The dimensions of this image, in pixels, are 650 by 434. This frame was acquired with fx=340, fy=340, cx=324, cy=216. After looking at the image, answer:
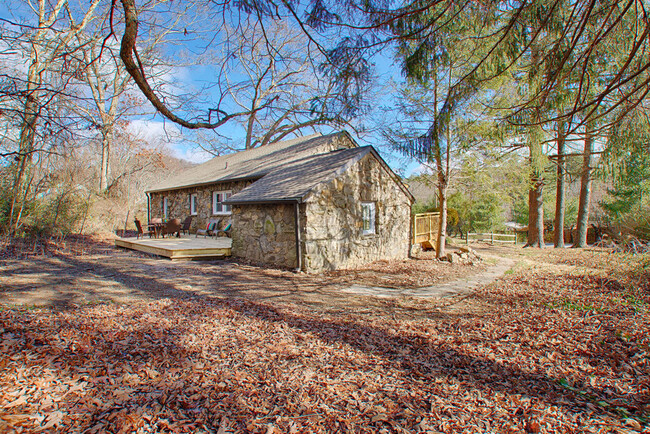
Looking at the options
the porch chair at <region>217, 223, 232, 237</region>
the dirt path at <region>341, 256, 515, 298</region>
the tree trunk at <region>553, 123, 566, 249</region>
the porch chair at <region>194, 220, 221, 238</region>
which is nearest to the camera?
the dirt path at <region>341, 256, 515, 298</region>

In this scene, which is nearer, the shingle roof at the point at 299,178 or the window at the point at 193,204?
the shingle roof at the point at 299,178

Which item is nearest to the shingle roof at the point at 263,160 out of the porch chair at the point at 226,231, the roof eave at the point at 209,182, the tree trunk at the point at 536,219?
the roof eave at the point at 209,182

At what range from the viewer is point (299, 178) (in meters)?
9.98

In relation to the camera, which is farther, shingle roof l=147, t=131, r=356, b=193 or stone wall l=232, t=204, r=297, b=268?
shingle roof l=147, t=131, r=356, b=193

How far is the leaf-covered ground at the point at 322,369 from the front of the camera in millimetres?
2490

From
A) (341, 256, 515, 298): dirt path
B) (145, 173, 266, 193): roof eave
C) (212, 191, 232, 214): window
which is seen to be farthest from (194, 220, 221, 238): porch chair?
(341, 256, 515, 298): dirt path

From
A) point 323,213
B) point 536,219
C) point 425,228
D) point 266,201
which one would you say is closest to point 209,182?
point 266,201

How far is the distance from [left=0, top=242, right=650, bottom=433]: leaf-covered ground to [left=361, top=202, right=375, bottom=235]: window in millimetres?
5145

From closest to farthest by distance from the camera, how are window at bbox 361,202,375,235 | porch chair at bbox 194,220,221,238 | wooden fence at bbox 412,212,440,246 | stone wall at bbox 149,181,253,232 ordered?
window at bbox 361,202,375,235 < wooden fence at bbox 412,212,440,246 < stone wall at bbox 149,181,253,232 < porch chair at bbox 194,220,221,238

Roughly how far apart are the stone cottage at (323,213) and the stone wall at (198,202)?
2.79 feet

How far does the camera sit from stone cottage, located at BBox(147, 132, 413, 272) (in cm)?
874

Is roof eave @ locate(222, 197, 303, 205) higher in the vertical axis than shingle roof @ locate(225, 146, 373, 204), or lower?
lower

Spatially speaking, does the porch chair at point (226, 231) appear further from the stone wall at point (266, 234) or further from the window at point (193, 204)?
the stone wall at point (266, 234)

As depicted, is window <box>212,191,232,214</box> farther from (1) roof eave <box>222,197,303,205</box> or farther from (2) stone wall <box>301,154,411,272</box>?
(2) stone wall <box>301,154,411,272</box>
